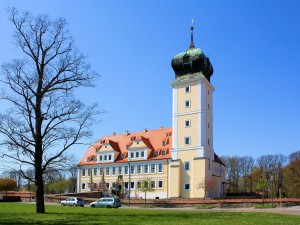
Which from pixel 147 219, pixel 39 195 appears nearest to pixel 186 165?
pixel 39 195

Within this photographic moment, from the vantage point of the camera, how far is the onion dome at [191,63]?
62.5m

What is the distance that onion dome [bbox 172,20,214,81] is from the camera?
6250 centimetres

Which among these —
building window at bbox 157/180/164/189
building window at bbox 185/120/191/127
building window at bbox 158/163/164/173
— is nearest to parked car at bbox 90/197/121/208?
building window at bbox 157/180/164/189

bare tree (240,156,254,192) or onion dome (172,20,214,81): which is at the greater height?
onion dome (172,20,214,81)

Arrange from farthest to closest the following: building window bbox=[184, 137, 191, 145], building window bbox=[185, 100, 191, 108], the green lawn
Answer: building window bbox=[185, 100, 191, 108], building window bbox=[184, 137, 191, 145], the green lawn

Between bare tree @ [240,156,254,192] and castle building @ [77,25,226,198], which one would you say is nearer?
castle building @ [77,25,226,198]

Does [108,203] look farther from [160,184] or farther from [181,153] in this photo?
[160,184]

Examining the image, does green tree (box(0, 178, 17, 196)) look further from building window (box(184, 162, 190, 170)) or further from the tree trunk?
the tree trunk

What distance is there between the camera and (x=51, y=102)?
27.4 metres

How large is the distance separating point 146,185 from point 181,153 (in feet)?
24.3

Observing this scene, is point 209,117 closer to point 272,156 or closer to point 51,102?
point 272,156

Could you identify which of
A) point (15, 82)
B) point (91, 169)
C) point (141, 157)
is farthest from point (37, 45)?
point (91, 169)

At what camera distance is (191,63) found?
6322cm

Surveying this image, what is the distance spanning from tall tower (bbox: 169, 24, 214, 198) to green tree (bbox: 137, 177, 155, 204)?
11.3ft
